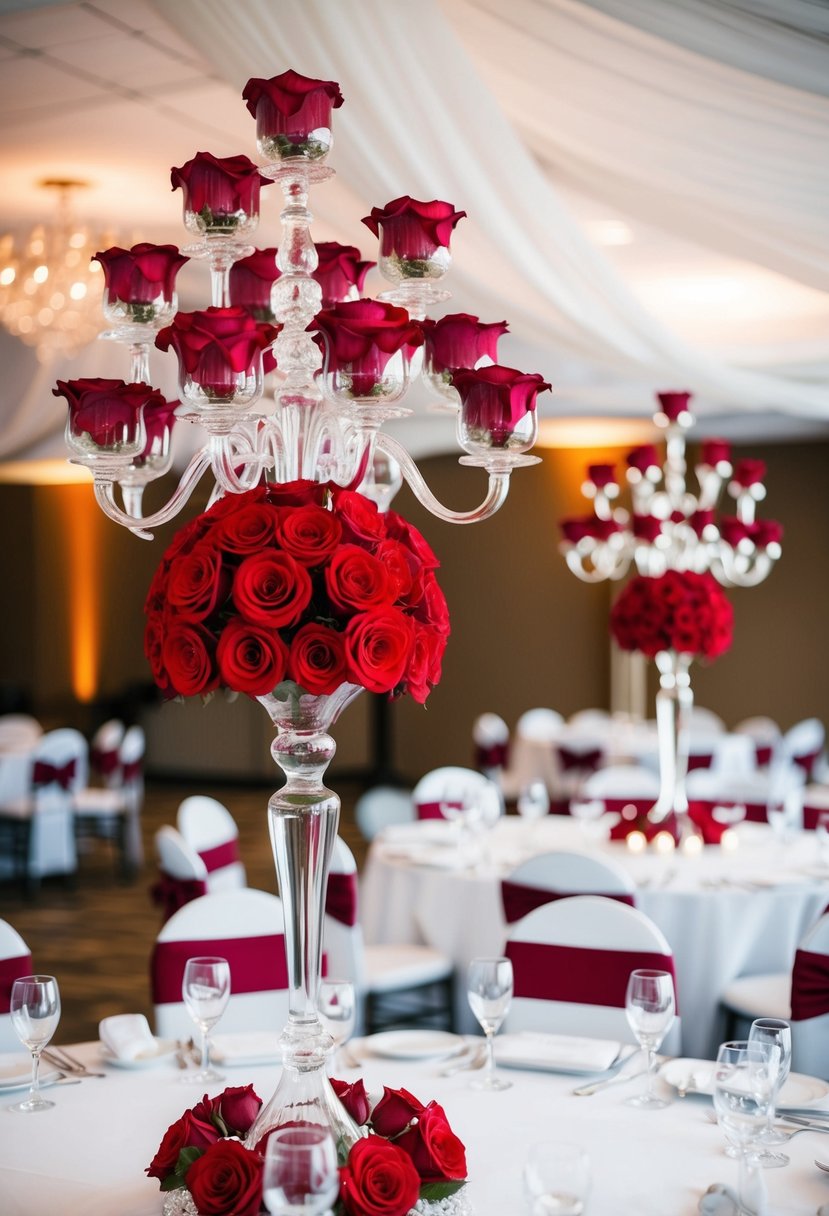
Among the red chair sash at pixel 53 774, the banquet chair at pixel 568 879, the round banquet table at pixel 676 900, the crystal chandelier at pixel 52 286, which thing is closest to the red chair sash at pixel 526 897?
the banquet chair at pixel 568 879

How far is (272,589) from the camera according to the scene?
1.75 metres

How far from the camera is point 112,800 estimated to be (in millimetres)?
8391

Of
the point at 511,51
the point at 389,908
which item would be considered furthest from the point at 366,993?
the point at 511,51

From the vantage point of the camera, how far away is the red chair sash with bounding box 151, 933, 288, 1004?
3.12 meters

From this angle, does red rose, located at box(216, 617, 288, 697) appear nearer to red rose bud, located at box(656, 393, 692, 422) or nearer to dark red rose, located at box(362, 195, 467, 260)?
dark red rose, located at box(362, 195, 467, 260)

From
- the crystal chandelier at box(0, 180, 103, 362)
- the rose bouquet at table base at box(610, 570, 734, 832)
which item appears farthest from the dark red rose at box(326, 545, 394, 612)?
the crystal chandelier at box(0, 180, 103, 362)

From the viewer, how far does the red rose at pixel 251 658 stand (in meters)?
1.74

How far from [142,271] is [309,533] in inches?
23.9

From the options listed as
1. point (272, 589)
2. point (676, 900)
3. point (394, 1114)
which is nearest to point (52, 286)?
point (676, 900)

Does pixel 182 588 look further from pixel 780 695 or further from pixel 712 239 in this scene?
pixel 780 695

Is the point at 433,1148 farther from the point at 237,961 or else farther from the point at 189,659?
the point at 237,961

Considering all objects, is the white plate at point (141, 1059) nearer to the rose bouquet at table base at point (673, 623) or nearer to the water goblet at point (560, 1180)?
the water goblet at point (560, 1180)

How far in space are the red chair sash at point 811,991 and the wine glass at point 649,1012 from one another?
0.75 metres

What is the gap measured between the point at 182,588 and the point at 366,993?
2833 millimetres
